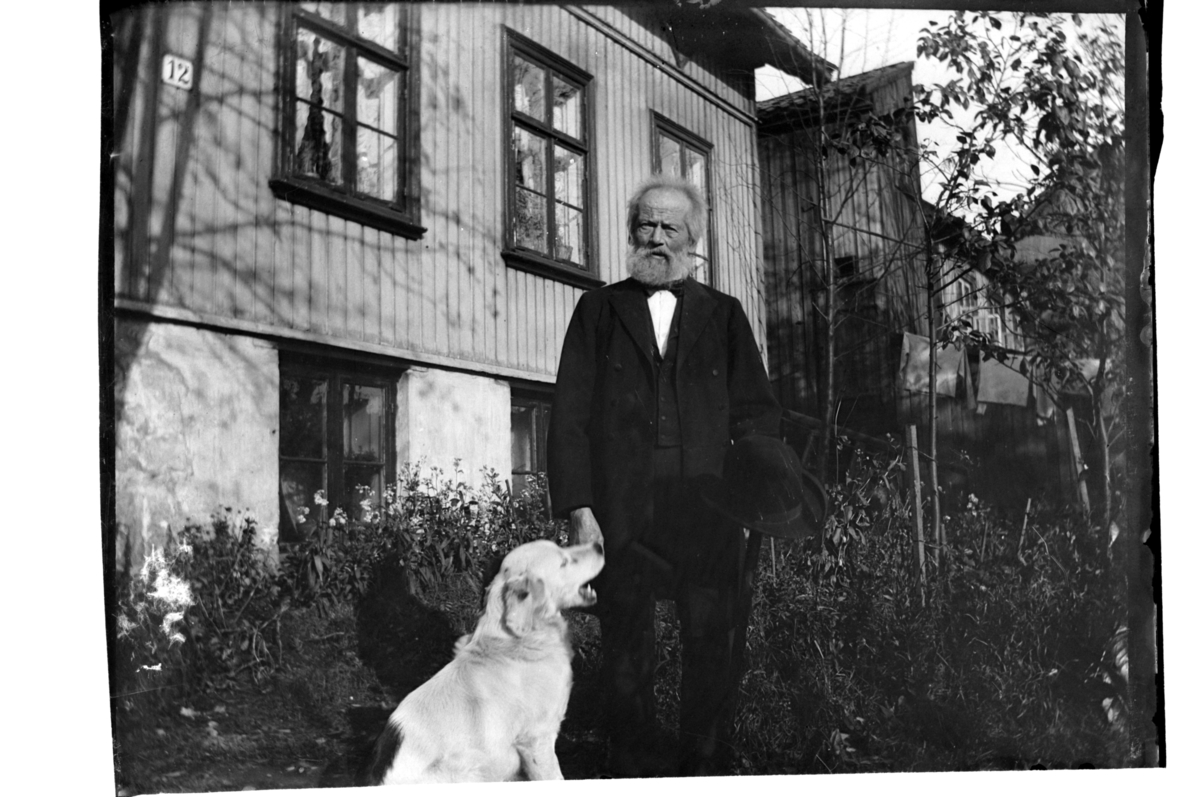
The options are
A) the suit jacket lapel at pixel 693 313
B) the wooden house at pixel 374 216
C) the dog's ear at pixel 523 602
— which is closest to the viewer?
the dog's ear at pixel 523 602

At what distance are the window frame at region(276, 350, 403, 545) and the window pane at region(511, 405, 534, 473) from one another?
58 centimetres

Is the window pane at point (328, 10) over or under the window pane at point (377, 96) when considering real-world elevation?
over

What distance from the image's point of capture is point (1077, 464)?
5254mm

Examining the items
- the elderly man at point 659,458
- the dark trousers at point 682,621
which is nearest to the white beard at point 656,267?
the elderly man at point 659,458

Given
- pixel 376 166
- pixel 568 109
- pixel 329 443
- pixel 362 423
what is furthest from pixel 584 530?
pixel 568 109

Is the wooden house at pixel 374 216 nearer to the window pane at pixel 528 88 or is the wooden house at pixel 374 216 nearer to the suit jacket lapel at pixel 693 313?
the window pane at pixel 528 88

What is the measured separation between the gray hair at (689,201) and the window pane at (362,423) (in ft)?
4.96

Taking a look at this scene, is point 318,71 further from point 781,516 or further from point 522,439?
point 781,516

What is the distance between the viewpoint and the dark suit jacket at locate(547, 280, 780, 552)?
4930mm

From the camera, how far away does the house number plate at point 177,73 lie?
4.97m

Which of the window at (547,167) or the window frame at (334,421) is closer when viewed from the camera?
the window frame at (334,421)

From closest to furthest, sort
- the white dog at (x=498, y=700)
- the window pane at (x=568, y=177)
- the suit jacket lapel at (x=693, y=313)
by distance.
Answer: the white dog at (x=498, y=700), the suit jacket lapel at (x=693, y=313), the window pane at (x=568, y=177)

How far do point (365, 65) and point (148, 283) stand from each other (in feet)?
4.93

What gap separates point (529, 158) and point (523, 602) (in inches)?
87.9
